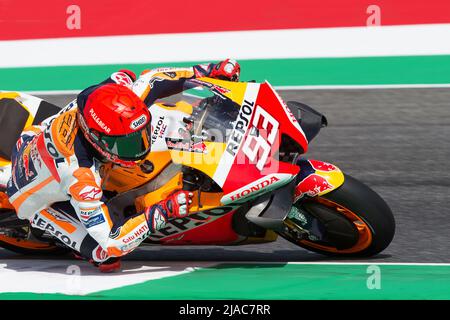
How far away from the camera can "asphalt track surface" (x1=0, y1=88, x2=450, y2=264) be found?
644 centimetres

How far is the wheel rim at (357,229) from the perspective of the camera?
19.1 ft

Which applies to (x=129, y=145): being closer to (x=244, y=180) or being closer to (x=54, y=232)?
(x=244, y=180)

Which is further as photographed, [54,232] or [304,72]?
[304,72]

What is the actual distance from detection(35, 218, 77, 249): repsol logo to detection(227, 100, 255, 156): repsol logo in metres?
1.23

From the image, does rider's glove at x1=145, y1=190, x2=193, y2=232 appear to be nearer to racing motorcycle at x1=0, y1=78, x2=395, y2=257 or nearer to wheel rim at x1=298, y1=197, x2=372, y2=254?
racing motorcycle at x1=0, y1=78, x2=395, y2=257

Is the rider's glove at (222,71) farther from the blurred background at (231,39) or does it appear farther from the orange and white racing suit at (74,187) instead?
the blurred background at (231,39)

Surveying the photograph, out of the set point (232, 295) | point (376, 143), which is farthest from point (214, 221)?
point (376, 143)

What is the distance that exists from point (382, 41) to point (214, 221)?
5.38m

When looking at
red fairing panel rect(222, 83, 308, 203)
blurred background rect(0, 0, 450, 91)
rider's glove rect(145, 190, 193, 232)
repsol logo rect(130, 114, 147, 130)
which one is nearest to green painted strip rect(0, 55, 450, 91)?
blurred background rect(0, 0, 450, 91)

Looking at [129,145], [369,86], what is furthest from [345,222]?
[369,86]

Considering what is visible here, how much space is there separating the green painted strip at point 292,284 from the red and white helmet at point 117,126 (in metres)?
0.80

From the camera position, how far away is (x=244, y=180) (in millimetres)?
5410

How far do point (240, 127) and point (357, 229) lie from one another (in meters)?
1.08

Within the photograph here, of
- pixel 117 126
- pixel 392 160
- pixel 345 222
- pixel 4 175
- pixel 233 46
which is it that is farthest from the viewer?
pixel 233 46
